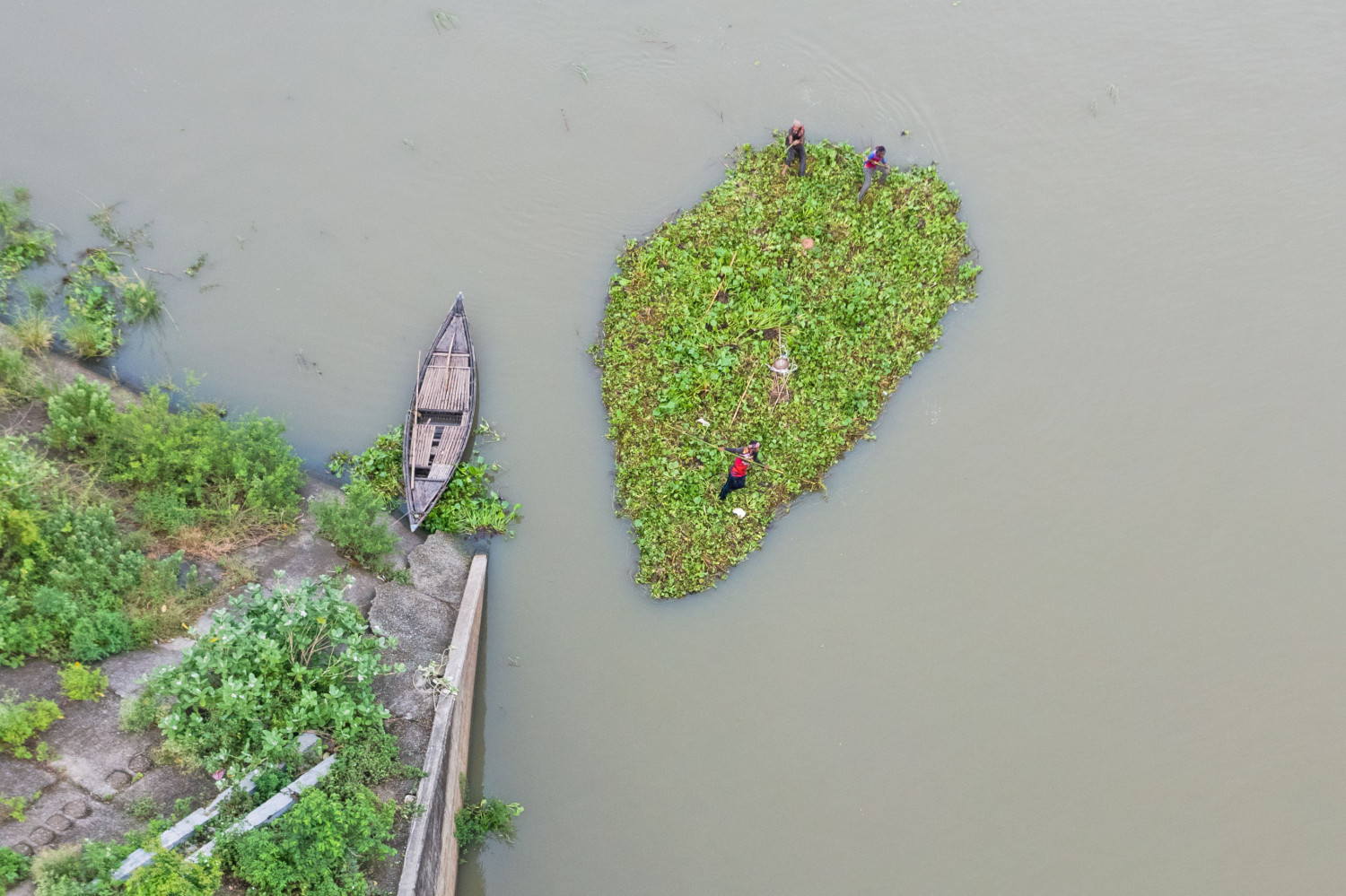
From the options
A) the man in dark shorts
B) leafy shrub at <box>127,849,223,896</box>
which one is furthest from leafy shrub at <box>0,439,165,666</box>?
the man in dark shorts

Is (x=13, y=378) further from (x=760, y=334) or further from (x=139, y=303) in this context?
(x=760, y=334)

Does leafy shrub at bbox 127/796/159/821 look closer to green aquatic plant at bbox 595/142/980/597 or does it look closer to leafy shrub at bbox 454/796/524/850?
leafy shrub at bbox 454/796/524/850

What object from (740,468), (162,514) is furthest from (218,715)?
(740,468)

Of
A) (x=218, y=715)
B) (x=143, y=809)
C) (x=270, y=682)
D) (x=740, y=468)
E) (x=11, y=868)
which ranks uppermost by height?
(x=740, y=468)

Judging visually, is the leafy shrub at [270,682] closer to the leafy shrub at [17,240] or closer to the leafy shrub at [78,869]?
the leafy shrub at [78,869]

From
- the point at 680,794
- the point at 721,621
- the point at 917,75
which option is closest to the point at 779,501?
the point at 721,621

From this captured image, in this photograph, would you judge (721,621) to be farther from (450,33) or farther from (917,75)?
(450,33)
